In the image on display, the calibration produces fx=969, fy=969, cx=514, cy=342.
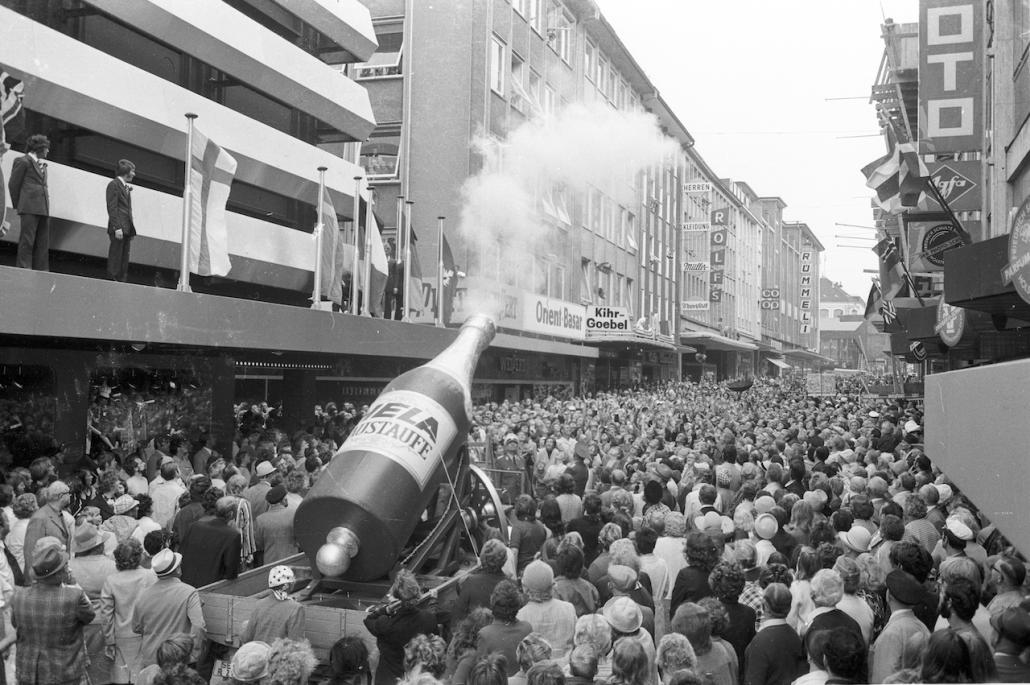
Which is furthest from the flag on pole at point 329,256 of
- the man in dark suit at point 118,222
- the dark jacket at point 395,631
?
the dark jacket at point 395,631

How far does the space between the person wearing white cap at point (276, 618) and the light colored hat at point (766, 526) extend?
12.0 feet

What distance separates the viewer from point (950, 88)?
56.9ft

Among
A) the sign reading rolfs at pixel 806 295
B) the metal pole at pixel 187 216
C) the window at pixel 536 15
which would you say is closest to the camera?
the metal pole at pixel 187 216

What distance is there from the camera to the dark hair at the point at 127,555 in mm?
6332

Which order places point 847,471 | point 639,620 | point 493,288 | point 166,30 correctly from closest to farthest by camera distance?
1. point 639,620
2. point 847,471
3. point 166,30
4. point 493,288

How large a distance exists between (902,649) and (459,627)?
250 centimetres

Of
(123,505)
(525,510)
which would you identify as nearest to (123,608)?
(123,505)

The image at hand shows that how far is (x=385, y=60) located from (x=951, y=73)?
52.7ft

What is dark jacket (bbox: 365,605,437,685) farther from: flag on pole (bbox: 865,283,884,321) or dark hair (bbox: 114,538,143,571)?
flag on pole (bbox: 865,283,884,321)

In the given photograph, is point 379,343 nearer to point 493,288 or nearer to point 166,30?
point 166,30

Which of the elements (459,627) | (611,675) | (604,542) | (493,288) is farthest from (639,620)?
(493,288)

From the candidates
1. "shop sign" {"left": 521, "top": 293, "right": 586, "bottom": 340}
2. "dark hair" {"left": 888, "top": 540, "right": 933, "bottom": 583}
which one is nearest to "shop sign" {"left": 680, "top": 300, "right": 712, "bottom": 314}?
"shop sign" {"left": 521, "top": 293, "right": 586, "bottom": 340}

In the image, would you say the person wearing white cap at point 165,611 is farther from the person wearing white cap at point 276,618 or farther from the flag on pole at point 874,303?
the flag on pole at point 874,303

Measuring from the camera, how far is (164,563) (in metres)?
6.16
